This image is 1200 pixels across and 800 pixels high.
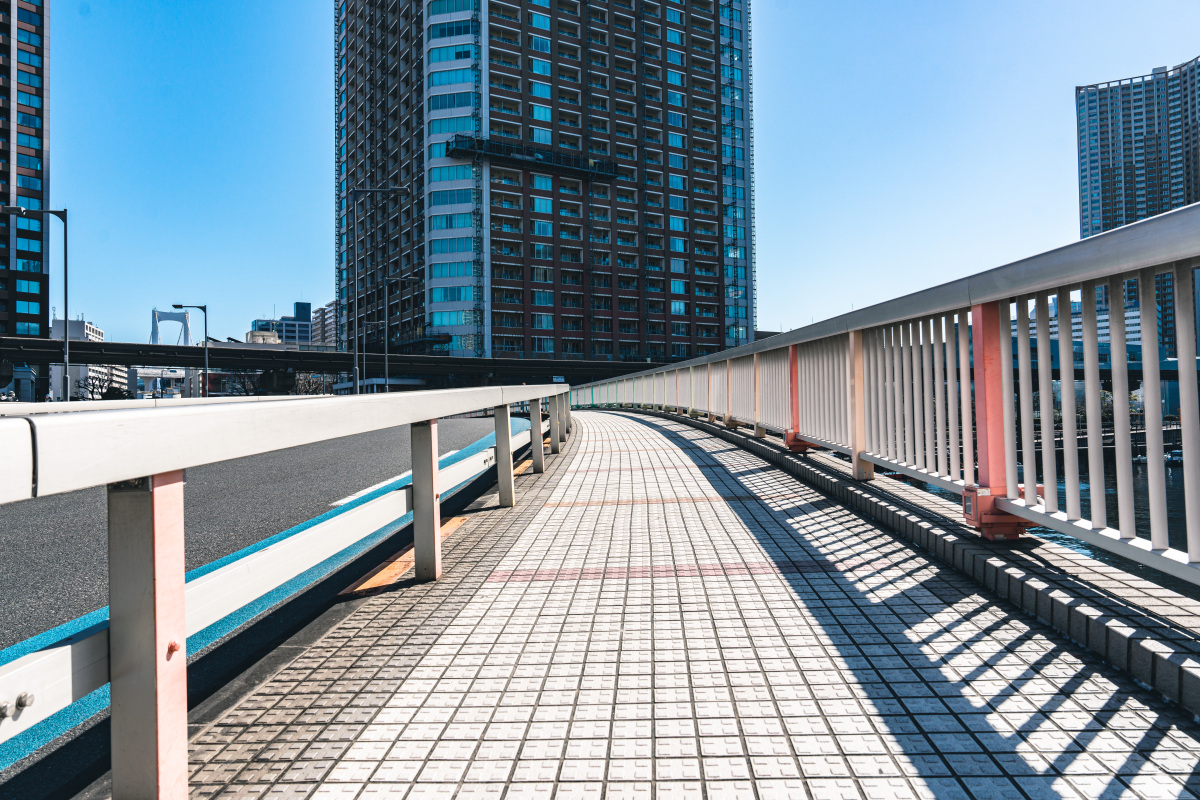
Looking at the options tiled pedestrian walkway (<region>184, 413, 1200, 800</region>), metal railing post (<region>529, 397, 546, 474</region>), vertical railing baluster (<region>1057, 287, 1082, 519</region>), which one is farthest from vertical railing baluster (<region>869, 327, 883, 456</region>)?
metal railing post (<region>529, 397, 546, 474</region>)

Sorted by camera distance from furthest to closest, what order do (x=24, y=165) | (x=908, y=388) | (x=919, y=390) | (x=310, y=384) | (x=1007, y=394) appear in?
(x=310, y=384)
(x=24, y=165)
(x=908, y=388)
(x=919, y=390)
(x=1007, y=394)

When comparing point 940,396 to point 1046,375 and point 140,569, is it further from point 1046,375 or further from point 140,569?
point 140,569

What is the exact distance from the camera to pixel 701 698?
2287mm

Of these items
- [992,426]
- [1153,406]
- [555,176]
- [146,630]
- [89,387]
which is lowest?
[146,630]

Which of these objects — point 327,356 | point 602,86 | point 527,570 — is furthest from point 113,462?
point 602,86

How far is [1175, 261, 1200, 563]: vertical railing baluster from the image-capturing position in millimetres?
2242

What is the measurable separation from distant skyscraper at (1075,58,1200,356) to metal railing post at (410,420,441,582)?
87177 millimetres

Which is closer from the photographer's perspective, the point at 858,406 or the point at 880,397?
the point at 880,397

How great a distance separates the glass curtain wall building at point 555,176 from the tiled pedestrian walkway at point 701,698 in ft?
204

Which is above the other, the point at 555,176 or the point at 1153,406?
the point at 555,176

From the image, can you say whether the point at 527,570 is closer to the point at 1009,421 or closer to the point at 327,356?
the point at 1009,421

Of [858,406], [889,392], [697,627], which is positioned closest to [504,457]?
[697,627]

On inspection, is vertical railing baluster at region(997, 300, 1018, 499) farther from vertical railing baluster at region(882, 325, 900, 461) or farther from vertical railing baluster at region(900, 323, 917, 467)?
vertical railing baluster at region(882, 325, 900, 461)

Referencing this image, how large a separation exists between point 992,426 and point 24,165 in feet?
337
